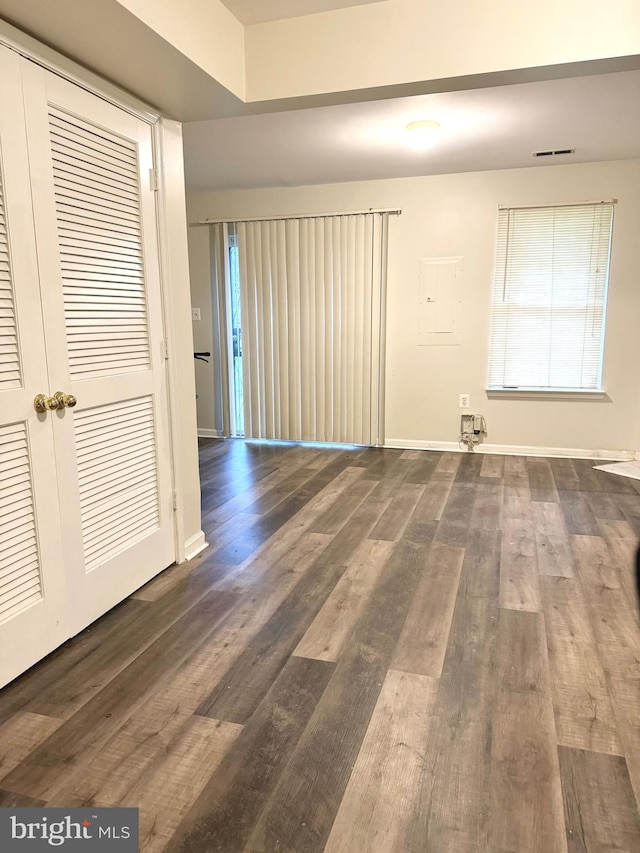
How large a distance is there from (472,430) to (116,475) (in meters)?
3.45

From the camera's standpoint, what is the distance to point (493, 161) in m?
4.32

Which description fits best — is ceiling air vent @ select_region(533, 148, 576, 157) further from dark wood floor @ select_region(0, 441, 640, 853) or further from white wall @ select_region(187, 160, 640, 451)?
dark wood floor @ select_region(0, 441, 640, 853)

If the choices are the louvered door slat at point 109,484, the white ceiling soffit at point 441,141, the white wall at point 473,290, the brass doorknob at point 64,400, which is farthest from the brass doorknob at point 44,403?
the white wall at point 473,290

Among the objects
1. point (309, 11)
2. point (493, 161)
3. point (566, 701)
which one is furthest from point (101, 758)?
point (493, 161)

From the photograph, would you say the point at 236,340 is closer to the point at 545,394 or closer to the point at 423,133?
the point at 423,133

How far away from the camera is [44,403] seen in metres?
1.90

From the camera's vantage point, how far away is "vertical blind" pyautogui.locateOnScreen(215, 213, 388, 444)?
500 cm

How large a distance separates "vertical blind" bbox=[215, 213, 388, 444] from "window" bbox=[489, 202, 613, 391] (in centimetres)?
106

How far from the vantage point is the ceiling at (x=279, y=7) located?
7.06 ft

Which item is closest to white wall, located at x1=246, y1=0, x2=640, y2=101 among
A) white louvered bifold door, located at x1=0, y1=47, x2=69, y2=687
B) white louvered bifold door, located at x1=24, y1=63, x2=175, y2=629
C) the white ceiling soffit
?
white louvered bifold door, located at x1=24, y1=63, x2=175, y2=629

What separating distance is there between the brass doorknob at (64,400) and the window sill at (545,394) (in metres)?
3.72

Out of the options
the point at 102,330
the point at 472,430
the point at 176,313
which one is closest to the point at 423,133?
the point at 176,313

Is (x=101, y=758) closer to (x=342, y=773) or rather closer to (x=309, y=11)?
(x=342, y=773)

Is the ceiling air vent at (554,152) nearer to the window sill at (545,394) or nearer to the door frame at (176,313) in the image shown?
the window sill at (545,394)
